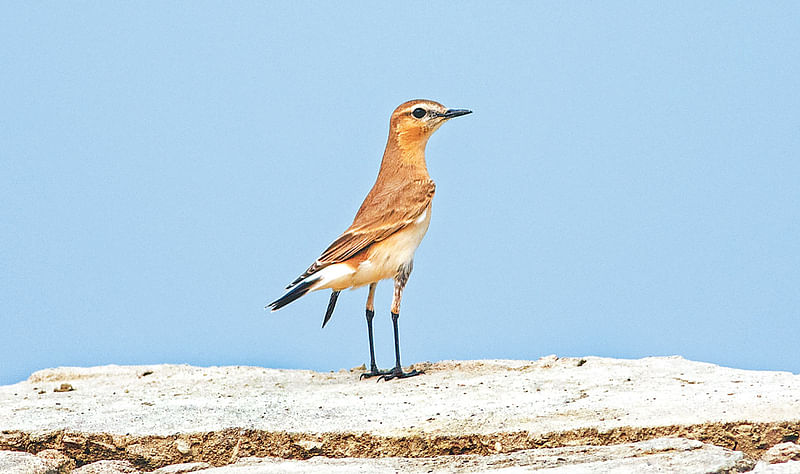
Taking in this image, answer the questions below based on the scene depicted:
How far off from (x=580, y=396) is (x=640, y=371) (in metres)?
1.00

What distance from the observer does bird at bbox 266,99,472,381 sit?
7.31 meters

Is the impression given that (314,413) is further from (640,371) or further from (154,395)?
(640,371)

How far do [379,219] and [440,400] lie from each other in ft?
4.92

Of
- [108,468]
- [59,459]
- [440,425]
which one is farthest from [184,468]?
[440,425]

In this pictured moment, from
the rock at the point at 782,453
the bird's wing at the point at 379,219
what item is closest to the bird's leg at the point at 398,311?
the bird's wing at the point at 379,219

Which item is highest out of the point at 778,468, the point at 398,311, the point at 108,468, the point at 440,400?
the point at 398,311

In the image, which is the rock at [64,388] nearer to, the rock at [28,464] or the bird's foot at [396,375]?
the rock at [28,464]

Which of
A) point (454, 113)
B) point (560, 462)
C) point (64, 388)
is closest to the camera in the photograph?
point (560, 462)

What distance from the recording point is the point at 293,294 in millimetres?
7023

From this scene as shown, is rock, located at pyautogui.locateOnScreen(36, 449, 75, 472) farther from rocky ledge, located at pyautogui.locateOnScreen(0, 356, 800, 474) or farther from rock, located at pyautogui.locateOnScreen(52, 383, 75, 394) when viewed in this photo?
rock, located at pyautogui.locateOnScreen(52, 383, 75, 394)

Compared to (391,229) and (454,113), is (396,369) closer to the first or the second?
(391,229)

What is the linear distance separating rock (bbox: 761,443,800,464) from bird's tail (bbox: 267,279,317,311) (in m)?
3.12

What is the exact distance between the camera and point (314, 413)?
6445 millimetres

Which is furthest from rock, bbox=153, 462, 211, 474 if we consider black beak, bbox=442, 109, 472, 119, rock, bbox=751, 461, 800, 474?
black beak, bbox=442, 109, 472, 119
